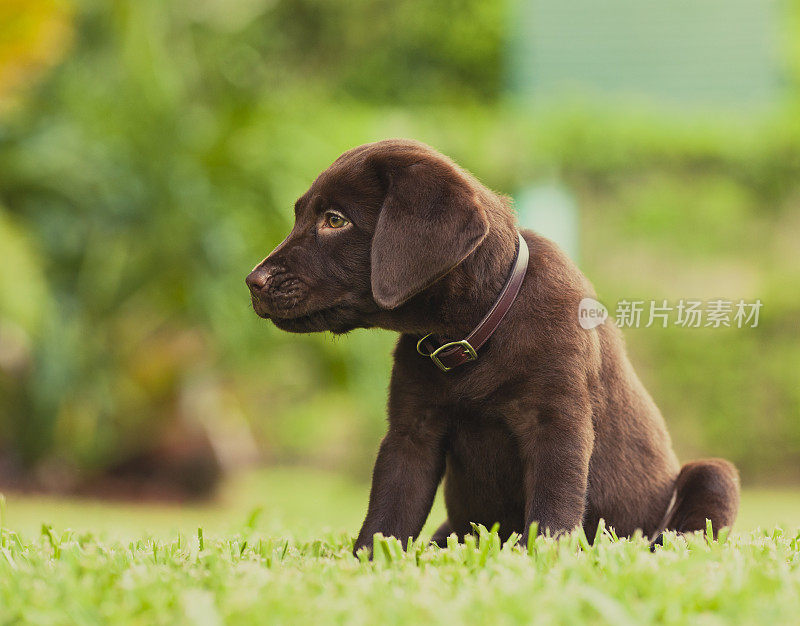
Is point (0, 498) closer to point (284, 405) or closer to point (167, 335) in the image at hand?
point (167, 335)

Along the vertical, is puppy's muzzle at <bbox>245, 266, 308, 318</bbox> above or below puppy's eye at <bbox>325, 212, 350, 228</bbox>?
below

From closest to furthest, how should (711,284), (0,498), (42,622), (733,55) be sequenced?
(42,622), (0,498), (711,284), (733,55)

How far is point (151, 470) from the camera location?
8.59 m

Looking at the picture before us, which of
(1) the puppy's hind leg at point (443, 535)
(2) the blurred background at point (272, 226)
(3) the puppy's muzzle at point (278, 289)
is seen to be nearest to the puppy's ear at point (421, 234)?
(3) the puppy's muzzle at point (278, 289)

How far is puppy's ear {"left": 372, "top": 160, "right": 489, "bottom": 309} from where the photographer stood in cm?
257

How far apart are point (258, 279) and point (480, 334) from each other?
2.21 ft

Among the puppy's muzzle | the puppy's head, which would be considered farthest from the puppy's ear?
the puppy's muzzle

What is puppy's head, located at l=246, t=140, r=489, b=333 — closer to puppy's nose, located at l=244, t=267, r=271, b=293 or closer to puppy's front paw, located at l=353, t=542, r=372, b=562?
puppy's nose, located at l=244, t=267, r=271, b=293

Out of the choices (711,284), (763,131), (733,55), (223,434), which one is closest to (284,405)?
(223,434)

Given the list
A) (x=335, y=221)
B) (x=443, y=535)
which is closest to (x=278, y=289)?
(x=335, y=221)

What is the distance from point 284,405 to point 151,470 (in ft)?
8.02

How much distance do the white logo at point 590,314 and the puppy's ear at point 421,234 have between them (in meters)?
0.41

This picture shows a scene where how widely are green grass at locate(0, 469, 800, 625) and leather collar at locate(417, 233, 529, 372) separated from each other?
510mm

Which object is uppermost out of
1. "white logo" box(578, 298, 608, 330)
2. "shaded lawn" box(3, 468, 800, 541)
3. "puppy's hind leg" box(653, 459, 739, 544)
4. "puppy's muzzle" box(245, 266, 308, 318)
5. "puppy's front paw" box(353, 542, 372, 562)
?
"white logo" box(578, 298, 608, 330)
